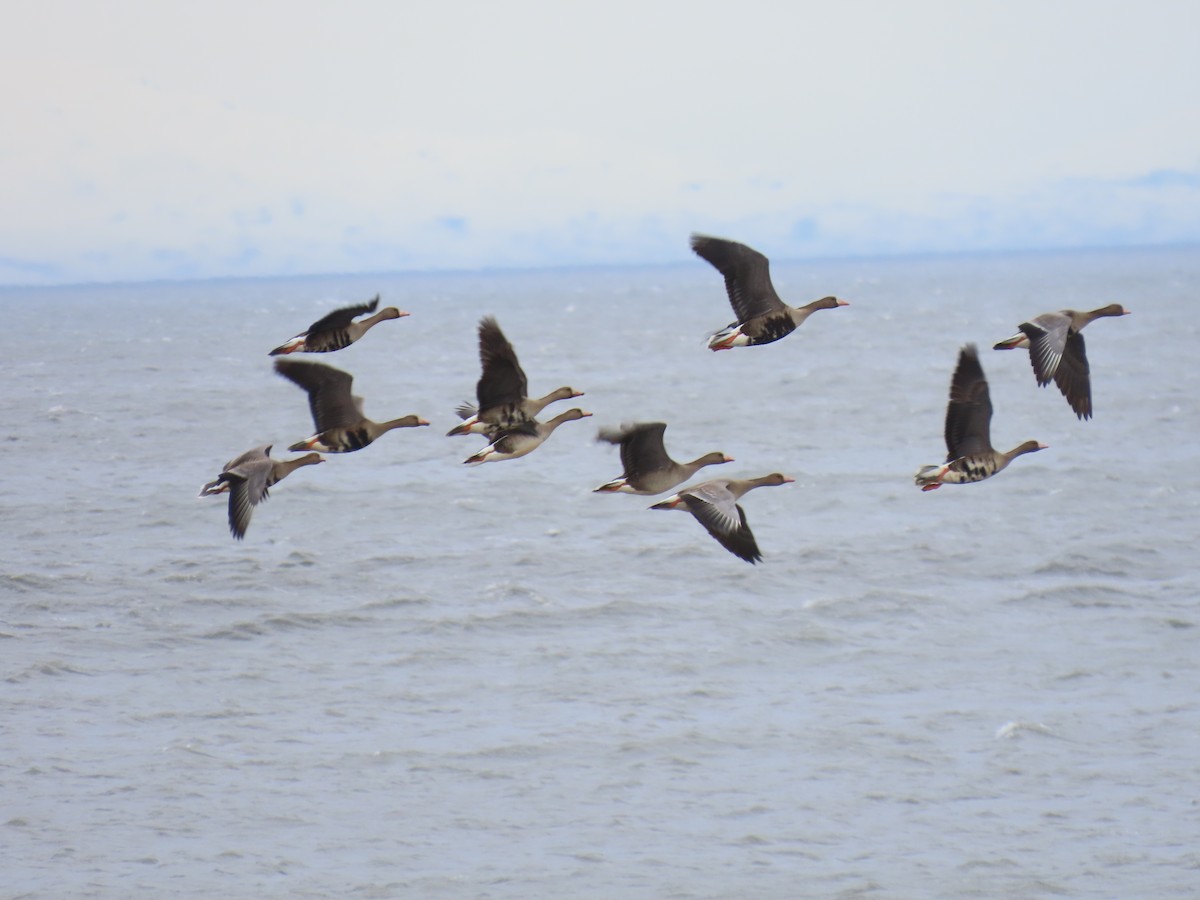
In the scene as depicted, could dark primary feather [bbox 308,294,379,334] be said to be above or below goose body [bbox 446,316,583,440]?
above

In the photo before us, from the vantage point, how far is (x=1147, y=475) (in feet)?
289

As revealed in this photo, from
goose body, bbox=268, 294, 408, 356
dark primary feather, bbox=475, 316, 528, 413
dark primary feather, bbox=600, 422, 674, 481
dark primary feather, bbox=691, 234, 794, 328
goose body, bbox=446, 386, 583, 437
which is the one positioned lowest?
dark primary feather, bbox=600, 422, 674, 481

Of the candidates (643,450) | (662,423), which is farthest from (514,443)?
(662,423)

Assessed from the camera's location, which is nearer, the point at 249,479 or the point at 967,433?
the point at 967,433

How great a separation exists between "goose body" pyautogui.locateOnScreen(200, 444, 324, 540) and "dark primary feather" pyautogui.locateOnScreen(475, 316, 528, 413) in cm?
193

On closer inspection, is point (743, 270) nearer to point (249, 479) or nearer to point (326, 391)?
point (326, 391)

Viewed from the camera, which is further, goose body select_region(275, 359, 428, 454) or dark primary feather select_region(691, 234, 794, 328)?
dark primary feather select_region(691, 234, 794, 328)

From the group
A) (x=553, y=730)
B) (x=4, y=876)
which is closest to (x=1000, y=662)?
(x=553, y=730)

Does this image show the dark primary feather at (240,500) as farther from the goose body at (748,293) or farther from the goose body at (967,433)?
the goose body at (967,433)

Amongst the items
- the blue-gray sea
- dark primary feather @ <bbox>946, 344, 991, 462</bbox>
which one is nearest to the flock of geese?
dark primary feather @ <bbox>946, 344, 991, 462</bbox>

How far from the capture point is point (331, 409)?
1969cm

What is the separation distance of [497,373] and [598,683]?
37.1m

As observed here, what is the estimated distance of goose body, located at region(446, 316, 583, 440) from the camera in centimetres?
1869

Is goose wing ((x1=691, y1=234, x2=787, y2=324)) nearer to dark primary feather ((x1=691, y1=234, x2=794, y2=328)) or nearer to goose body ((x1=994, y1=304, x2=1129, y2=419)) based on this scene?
dark primary feather ((x1=691, y1=234, x2=794, y2=328))
